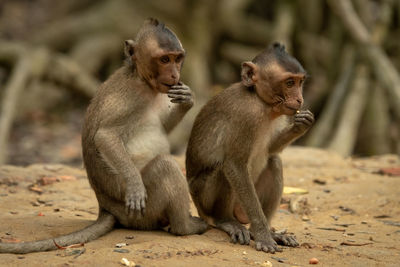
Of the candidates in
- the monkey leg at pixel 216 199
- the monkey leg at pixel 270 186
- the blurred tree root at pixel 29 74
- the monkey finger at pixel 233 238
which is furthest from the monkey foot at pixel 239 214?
the blurred tree root at pixel 29 74

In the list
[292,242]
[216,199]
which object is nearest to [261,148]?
[216,199]

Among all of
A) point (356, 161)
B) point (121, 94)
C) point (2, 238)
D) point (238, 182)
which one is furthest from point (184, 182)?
point (356, 161)

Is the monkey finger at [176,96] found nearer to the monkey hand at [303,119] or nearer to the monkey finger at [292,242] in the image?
the monkey hand at [303,119]

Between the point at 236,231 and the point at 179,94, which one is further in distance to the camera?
the point at 236,231

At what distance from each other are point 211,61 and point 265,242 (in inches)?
420

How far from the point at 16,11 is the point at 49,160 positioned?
31.8 ft

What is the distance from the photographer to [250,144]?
20.2 ft

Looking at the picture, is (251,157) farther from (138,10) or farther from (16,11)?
(16,11)

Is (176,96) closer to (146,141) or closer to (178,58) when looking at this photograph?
(178,58)

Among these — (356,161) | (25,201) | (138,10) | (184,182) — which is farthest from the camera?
(138,10)

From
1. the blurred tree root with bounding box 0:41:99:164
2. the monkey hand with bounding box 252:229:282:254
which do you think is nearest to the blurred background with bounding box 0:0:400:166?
the blurred tree root with bounding box 0:41:99:164

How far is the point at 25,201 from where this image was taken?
717cm

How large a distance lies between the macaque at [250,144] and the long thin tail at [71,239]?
99 cm

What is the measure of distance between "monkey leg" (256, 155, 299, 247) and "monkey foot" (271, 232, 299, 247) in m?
0.38
